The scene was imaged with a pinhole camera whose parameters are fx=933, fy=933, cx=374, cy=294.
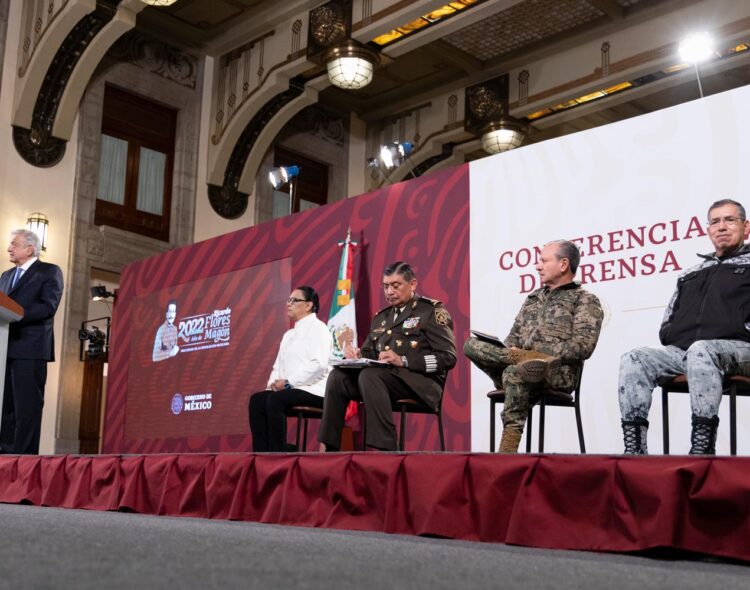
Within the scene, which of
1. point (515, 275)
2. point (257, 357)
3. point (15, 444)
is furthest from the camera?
point (257, 357)

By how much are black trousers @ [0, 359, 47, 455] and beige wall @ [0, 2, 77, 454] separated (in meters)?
4.44

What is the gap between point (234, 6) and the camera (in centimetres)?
981

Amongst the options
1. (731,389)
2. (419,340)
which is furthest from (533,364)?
(419,340)

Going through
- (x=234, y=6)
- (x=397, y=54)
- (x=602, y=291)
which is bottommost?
(x=602, y=291)

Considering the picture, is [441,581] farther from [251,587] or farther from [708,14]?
[708,14]

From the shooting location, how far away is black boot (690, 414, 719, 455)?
289 centimetres

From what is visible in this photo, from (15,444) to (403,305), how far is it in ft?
6.47

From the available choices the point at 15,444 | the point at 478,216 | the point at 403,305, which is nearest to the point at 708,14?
the point at 478,216

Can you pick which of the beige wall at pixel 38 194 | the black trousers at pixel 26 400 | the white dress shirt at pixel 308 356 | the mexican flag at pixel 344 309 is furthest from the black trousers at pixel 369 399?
the beige wall at pixel 38 194

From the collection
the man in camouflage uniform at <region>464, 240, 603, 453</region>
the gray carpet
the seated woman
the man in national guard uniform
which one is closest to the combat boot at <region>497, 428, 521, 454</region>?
the man in camouflage uniform at <region>464, 240, 603, 453</region>

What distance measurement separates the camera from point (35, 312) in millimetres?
4500

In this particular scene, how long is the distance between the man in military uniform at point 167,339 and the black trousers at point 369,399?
11.9 ft

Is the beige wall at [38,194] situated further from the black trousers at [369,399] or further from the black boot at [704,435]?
the black boot at [704,435]

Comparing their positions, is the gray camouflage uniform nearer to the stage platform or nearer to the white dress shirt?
the stage platform
